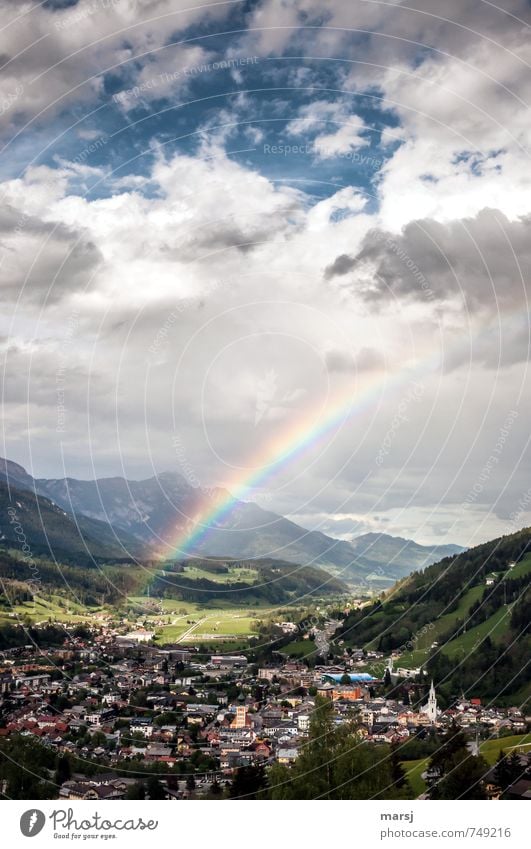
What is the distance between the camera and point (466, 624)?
89.4m

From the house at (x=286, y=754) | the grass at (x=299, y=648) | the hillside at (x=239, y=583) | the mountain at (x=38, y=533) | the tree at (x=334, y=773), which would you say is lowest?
the tree at (x=334, y=773)

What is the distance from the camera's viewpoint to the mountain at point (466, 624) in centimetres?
7381

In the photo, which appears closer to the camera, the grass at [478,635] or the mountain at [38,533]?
the grass at [478,635]

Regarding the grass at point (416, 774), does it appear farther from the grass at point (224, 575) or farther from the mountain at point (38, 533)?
the mountain at point (38, 533)

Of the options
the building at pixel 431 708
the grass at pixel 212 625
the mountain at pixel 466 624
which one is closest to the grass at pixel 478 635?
the mountain at pixel 466 624

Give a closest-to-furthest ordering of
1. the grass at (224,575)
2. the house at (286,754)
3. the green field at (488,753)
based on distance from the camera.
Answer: the green field at (488,753) → the house at (286,754) → the grass at (224,575)

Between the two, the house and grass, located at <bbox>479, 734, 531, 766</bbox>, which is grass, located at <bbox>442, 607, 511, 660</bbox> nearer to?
grass, located at <bbox>479, 734, 531, 766</bbox>

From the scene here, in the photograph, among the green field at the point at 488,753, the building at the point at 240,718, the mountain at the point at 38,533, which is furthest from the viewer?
the mountain at the point at 38,533

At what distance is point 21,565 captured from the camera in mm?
126062

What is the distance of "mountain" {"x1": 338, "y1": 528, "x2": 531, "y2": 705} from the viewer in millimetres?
73812

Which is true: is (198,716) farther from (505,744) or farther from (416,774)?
(416,774)

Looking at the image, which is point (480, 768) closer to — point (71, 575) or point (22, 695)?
point (22, 695)

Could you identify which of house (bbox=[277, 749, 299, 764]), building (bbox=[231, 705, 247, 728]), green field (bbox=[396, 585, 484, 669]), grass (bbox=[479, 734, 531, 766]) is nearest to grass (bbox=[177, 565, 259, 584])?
green field (bbox=[396, 585, 484, 669])
